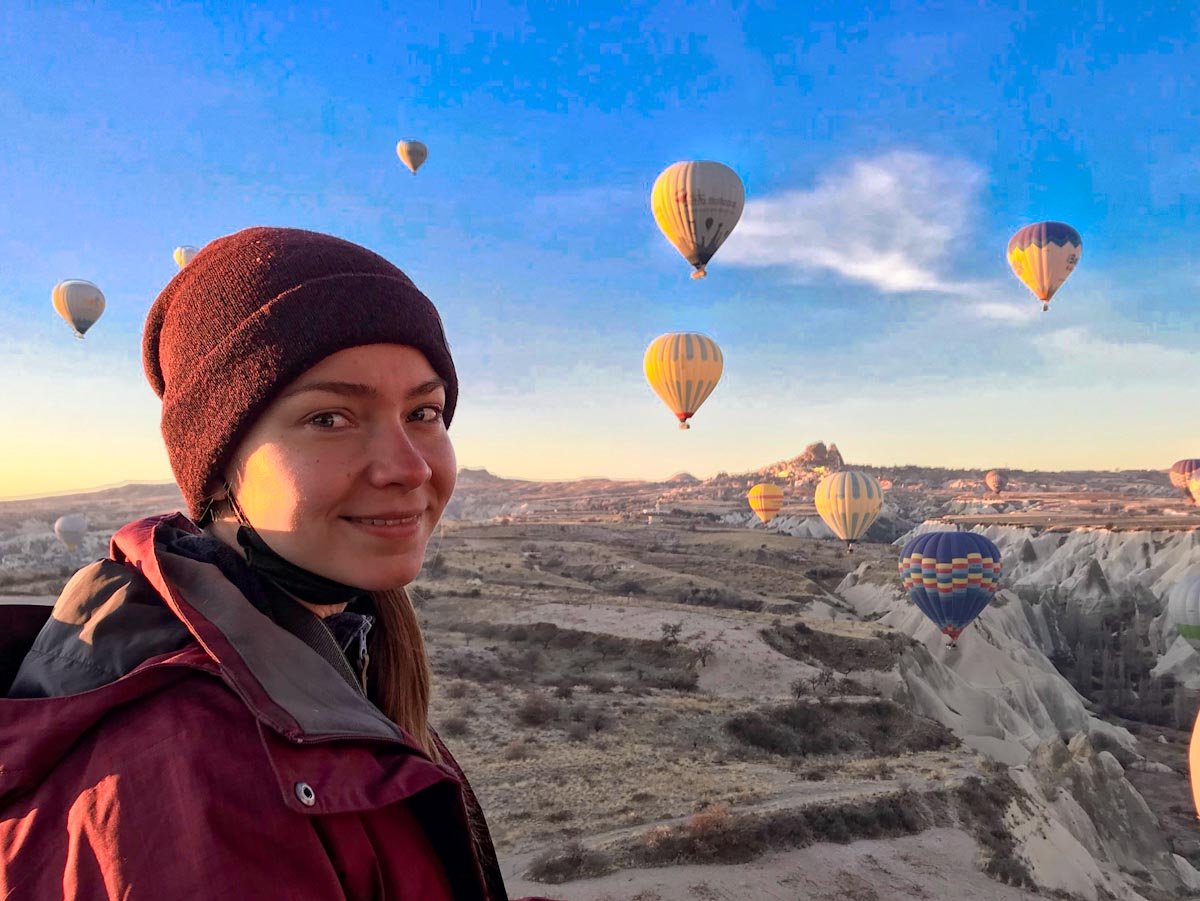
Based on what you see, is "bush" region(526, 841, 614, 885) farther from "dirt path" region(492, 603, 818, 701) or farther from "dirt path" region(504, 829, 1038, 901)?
"dirt path" region(492, 603, 818, 701)

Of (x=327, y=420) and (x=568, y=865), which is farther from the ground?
(x=327, y=420)

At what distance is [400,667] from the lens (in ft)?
6.00

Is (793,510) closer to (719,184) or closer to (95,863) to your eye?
(719,184)

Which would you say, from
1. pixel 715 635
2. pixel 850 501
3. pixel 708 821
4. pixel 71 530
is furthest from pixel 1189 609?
pixel 71 530

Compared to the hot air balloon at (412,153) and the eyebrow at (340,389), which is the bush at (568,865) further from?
the hot air balloon at (412,153)

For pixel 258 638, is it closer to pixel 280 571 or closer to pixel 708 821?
pixel 280 571

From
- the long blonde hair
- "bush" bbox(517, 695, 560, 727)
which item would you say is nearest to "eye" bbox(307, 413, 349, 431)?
the long blonde hair

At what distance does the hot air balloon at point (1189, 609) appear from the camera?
1196 inches

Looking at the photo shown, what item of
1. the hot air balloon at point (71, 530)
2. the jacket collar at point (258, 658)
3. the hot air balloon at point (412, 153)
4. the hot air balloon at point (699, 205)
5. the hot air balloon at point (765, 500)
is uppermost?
the hot air balloon at point (412, 153)

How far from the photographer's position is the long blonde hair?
1799mm

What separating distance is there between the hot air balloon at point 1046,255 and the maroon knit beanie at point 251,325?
38592 mm

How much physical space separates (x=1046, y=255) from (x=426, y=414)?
38.7 meters

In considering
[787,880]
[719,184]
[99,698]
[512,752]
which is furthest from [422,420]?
[719,184]

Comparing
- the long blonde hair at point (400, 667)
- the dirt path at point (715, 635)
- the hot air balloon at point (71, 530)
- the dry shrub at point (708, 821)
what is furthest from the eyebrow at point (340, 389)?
the hot air balloon at point (71, 530)
